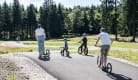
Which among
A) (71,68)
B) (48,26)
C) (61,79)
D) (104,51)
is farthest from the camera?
(48,26)

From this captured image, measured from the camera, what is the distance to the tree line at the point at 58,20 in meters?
59.0

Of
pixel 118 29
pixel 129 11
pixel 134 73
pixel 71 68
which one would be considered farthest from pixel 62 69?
pixel 118 29

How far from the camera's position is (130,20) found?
5550cm

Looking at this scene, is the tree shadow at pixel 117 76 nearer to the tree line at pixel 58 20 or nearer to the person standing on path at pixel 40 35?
the person standing on path at pixel 40 35

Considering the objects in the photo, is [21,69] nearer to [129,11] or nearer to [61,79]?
[61,79]

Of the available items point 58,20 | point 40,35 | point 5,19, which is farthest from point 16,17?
point 40,35

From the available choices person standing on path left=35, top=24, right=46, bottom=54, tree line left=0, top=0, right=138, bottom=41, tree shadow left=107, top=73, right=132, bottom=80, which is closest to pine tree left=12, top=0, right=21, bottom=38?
tree line left=0, top=0, right=138, bottom=41

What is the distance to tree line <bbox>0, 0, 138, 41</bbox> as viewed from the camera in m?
59.0

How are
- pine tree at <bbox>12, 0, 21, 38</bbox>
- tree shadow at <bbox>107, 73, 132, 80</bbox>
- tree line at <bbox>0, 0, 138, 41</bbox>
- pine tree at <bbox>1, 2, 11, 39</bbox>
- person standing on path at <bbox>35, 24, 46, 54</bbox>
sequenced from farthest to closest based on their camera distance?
pine tree at <bbox>12, 0, 21, 38</bbox> → pine tree at <bbox>1, 2, 11, 39</bbox> → tree line at <bbox>0, 0, 138, 41</bbox> → person standing on path at <bbox>35, 24, 46, 54</bbox> → tree shadow at <bbox>107, 73, 132, 80</bbox>

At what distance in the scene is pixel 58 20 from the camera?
9706 centimetres

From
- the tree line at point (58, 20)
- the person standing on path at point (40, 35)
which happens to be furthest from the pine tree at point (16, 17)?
the person standing on path at point (40, 35)

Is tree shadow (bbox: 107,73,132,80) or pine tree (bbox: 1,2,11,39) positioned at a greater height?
pine tree (bbox: 1,2,11,39)

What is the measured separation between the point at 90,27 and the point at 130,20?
59.0m

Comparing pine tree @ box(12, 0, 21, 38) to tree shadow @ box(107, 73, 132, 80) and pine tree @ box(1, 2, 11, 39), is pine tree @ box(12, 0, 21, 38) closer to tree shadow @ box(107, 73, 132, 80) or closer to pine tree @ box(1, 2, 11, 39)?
pine tree @ box(1, 2, 11, 39)
